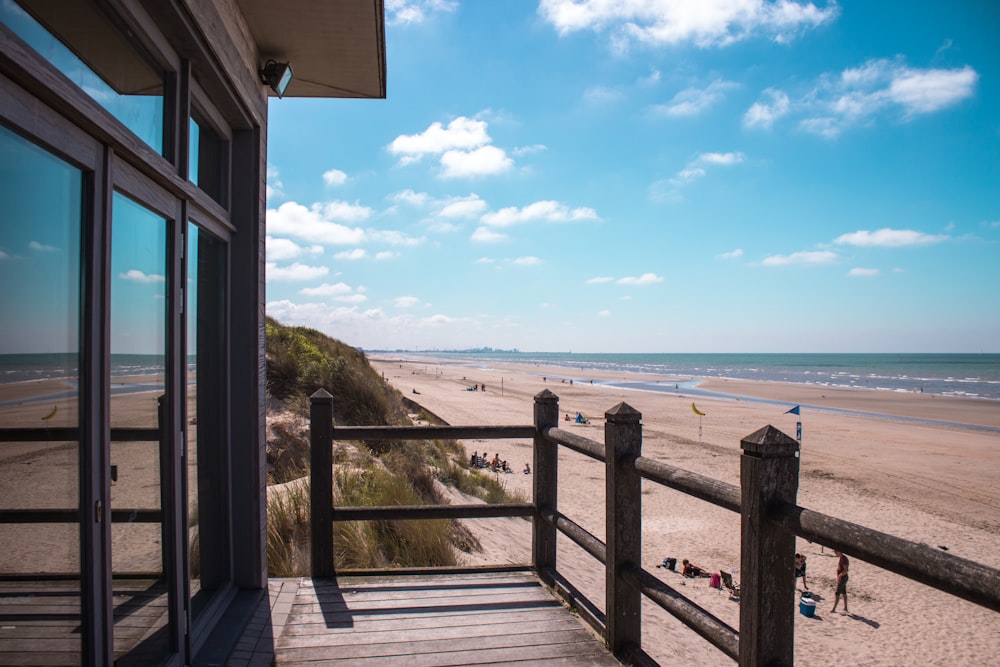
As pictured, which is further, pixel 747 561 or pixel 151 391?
pixel 151 391

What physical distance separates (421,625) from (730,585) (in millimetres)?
6112

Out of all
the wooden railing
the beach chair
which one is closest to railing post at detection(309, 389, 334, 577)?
the wooden railing

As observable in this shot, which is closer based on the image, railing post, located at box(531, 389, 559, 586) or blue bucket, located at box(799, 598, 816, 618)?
railing post, located at box(531, 389, 559, 586)

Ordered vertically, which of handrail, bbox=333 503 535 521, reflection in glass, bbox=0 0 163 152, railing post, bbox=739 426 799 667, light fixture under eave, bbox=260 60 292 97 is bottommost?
handrail, bbox=333 503 535 521

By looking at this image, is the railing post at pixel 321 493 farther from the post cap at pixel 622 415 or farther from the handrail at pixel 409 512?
the post cap at pixel 622 415

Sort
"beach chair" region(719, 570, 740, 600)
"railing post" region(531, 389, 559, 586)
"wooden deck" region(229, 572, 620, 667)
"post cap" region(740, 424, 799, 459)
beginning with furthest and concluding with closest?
"beach chair" region(719, 570, 740, 600)
"railing post" region(531, 389, 559, 586)
"wooden deck" region(229, 572, 620, 667)
"post cap" region(740, 424, 799, 459)

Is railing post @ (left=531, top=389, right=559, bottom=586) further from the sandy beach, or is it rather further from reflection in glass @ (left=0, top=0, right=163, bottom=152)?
reflection in glass @ (left=0, top=0, right=163, bottom=152)

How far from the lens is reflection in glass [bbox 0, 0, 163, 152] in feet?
6.01

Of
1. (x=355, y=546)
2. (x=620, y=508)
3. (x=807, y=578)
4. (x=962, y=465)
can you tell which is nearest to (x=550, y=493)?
(x=620, y=508)

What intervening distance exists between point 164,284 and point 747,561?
266cm

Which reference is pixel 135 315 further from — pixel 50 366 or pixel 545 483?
pixel 545 483

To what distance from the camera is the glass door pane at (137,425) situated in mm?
2375

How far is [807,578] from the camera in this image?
936cm

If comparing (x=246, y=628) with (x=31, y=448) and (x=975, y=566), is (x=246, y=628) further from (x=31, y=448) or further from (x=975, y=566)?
(x=975, y=566)
